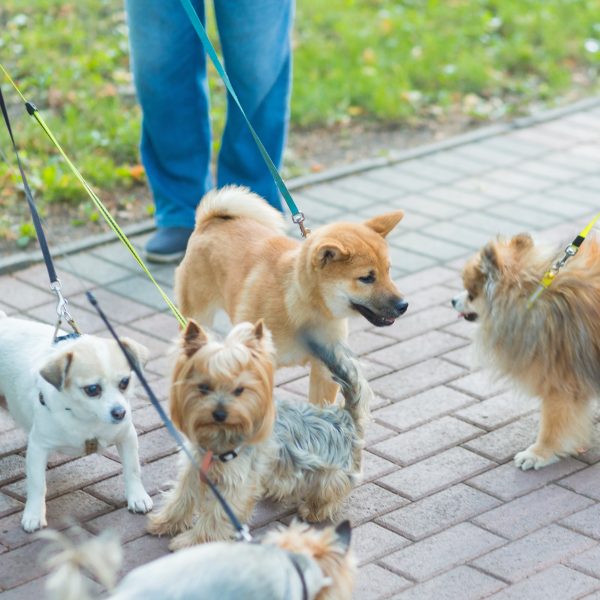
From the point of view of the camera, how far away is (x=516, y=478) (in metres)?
4.39

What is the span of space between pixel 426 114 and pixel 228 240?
13.9 ft

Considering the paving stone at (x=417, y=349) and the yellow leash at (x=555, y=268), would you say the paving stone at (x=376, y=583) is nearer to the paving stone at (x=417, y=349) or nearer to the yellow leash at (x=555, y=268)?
the yellow leash at (x=555, y=268)

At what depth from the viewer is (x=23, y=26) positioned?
9.55 m

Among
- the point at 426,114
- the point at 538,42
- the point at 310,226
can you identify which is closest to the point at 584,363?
the point at 310,226

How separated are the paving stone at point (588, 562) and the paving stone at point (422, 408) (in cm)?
107

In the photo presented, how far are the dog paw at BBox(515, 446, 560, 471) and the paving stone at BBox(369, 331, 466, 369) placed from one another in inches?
37.0

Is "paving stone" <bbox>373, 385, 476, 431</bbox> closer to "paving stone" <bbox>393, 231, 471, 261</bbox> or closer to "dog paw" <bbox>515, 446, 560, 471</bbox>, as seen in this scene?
"dog paw" <bbox>515, 446, 560, 471</bbox>

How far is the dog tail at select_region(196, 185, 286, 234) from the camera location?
4.86 metres

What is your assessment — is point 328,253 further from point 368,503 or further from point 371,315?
point 368,503

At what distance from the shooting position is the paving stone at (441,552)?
3.78 metres

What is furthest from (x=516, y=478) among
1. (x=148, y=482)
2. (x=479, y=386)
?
(x=148, y=482)

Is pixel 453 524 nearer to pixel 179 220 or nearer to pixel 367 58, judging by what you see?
pixel 179 220

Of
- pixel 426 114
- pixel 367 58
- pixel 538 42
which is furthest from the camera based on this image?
pixel 538 42

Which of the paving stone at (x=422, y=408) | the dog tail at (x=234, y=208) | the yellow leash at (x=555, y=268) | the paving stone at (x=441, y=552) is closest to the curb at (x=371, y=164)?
the dog tail at (x=234, y=208)
